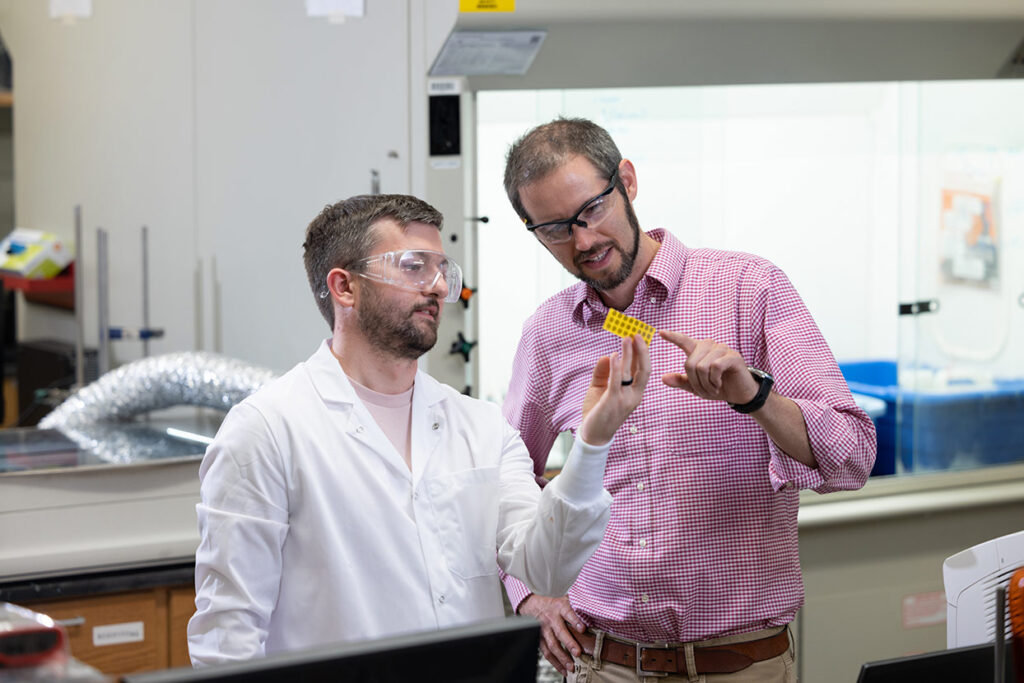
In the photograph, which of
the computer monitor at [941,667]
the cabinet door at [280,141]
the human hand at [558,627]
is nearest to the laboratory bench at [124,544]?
the cabinet door at [280,141]

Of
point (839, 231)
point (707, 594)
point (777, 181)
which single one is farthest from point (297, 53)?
point (707, 594)

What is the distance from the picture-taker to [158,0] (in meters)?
2.99

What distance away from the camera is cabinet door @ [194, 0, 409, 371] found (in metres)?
2.92

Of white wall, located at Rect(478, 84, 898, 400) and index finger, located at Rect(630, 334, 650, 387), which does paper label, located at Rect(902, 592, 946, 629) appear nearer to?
white wall, located at Rect(478, 84, 898, 400)

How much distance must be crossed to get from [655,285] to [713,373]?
354 millimetres

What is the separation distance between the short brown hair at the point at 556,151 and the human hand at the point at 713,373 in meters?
0.39

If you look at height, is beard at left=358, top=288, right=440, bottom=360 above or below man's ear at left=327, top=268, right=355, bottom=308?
below

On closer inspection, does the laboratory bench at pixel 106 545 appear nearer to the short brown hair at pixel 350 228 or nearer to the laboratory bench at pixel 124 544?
the laboratory bench at pixel 124 544

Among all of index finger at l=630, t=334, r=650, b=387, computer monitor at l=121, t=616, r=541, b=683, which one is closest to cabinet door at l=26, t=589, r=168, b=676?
index finger at l=630, t=334, r=650, b=387

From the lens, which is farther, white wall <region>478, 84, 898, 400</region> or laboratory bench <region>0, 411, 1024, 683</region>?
white wall <region>478, 84, 898, 400</region>

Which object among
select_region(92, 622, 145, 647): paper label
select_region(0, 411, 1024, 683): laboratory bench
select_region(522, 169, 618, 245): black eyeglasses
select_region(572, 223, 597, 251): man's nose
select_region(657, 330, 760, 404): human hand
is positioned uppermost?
select_region(522, 169, 618, 245): black eyeglasses

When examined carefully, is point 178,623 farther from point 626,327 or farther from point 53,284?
point 53,284

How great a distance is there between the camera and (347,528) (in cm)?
132

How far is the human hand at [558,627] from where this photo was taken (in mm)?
1559
